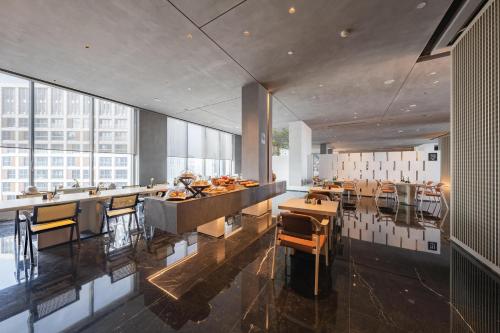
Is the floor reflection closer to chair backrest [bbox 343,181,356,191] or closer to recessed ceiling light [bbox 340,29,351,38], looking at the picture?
chair backrest [bbox 343,181,356,191]

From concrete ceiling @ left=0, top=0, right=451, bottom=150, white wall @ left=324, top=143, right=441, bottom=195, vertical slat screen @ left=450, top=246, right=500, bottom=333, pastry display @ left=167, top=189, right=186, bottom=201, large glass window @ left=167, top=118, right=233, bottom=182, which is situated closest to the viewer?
vertical slat screen @ left=450, top=246, right=500, bottom=333

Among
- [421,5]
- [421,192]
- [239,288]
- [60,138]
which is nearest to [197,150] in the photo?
[60,138]

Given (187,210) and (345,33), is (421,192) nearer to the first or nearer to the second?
(345,33)

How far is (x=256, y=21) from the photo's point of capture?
119 inches

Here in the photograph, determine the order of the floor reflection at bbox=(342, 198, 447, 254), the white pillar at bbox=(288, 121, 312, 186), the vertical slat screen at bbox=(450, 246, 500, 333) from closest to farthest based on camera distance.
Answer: the vertical slat screen at bbox=(450, 246, 500, 333) → the floor reflection at bbox=(342, 198, 447, 254) → the white pillar at bbox=(288, 121, 312, 186)

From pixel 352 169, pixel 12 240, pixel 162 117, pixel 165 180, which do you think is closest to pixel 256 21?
pixel 12 240

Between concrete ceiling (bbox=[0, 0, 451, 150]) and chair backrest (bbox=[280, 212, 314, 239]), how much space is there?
2945 mm

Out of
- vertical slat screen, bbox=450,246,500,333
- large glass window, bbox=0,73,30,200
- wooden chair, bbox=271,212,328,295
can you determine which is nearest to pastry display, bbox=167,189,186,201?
wooden chair, bbox=271,212,328,295

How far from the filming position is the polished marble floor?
1711mm

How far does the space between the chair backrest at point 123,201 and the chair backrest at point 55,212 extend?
1.79 ft

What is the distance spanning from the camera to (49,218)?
2938 millimetres

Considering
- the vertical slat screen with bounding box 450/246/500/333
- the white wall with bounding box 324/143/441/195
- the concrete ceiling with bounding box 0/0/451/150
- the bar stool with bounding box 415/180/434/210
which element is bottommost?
the vertical slat screen with bounding box 450/246/500/333

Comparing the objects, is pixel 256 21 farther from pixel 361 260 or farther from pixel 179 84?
pixel 361 260

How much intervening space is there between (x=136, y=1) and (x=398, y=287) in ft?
16.5
